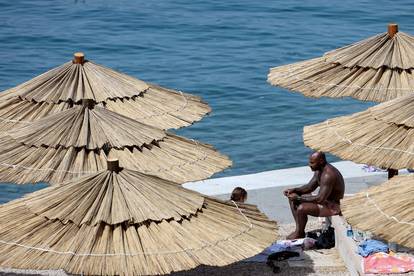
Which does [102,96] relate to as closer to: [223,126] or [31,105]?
[31,105]

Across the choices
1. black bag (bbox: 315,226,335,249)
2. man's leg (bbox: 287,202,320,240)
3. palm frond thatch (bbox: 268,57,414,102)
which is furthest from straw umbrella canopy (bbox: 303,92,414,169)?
palm frond thatch (bbox: 268,57,414,102)

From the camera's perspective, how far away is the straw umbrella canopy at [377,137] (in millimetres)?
9898

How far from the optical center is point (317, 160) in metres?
11.2

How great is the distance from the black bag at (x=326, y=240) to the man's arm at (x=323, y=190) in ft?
1.12

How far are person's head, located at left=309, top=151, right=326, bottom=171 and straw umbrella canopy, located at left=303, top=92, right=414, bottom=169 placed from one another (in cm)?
45

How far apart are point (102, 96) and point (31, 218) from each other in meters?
3.27

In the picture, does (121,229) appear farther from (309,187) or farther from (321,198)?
(309,187)

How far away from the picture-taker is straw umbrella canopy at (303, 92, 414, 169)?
990 centimetres

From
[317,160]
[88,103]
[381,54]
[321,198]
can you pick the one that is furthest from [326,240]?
[88,103]

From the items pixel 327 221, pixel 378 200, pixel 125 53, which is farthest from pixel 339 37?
pixel 378 200

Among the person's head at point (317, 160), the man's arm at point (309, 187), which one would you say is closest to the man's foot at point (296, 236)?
the man's arm at point (309, 187)

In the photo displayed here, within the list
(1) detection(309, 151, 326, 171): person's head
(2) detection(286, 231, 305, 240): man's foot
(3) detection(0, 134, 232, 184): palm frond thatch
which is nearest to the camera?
(3) detection(0, 134, 232, 184): palm frond thatch

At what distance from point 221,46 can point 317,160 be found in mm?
14569

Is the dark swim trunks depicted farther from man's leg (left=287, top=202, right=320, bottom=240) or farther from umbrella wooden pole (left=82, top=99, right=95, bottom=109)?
umbrella wooden pole (left=82, top=99, right=95, bottom=109)
